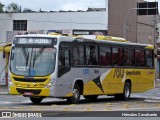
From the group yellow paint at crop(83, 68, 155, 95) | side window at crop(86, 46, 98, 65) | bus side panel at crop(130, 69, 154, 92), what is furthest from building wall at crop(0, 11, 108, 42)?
side window at crop(86, 46, 98, 65)

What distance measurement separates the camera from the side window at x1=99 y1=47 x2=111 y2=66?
26797 millimetres

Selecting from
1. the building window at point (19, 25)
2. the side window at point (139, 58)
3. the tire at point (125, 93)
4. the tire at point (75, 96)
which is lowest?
the tire at point (125, 93)

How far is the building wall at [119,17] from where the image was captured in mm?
61031

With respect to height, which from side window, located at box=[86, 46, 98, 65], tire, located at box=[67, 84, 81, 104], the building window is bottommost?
tire, located at box=[67, 84, 81, 104]

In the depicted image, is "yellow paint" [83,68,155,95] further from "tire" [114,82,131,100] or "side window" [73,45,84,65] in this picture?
"side window" [73,45,84,65]

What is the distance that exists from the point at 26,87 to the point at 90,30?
34.9 metres

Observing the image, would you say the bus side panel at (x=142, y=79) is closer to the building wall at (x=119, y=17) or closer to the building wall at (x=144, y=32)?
the building wall at (x=119, y=17)

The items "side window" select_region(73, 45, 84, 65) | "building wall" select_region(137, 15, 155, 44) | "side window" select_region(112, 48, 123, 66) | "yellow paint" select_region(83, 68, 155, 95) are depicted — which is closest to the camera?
"side window" select_region(73, 45, 84, 65)

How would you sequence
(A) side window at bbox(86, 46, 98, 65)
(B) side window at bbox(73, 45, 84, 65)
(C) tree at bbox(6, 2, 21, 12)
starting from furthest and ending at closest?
(C) tree at bbox(6, 2, 21, 12) < (A) side window at bbox(86, 46, 98, 65) < (B) side window at bbox(73, 45, 84, 65)

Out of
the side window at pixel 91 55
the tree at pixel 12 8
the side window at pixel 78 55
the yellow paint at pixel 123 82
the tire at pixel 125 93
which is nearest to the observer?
the side window at pixel 78 55

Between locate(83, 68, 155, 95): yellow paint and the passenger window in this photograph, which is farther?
locate(83, 68, 155, 95): yellow paint

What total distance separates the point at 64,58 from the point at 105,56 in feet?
13.7

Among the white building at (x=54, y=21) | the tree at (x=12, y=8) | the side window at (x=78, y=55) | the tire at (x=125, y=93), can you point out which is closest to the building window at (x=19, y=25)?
the white building at (x=54, y=21)

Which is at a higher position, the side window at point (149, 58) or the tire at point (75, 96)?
the side window at point (149, 58)
